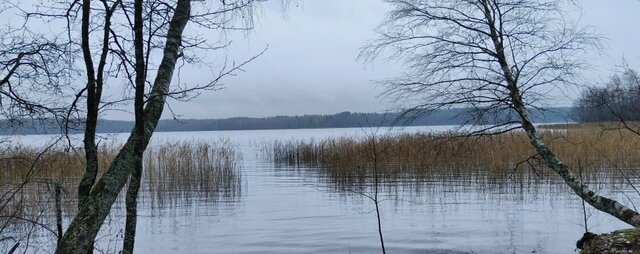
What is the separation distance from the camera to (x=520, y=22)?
6.77 m

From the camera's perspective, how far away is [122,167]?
135 inches

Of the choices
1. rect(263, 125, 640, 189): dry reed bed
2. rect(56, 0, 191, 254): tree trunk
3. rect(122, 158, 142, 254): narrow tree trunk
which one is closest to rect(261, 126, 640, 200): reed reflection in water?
rect(263, 125, 640, 189): dry reed bed

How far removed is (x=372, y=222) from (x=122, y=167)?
23.9 ft

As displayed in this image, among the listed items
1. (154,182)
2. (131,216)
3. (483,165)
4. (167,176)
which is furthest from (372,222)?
(167,176)

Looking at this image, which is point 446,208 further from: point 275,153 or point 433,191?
point 275,153

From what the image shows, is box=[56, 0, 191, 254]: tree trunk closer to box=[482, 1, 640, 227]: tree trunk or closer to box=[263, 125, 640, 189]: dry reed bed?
box=[482, 1, 640, 227]: tree trunk

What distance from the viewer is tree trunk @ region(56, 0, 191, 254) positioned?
3139 millimetres

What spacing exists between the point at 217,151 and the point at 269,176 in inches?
82.6

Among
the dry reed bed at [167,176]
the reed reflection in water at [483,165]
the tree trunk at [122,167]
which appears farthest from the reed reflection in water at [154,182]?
the tree trunk at [122,167]

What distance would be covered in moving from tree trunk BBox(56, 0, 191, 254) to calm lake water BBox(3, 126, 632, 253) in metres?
3.79

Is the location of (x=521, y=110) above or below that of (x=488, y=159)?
above

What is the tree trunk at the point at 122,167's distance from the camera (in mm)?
3139

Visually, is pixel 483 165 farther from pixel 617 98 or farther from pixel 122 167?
pixel 122 167

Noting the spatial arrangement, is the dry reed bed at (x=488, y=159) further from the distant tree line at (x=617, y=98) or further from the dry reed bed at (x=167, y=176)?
the distant tree line at (x=617, y=98)
